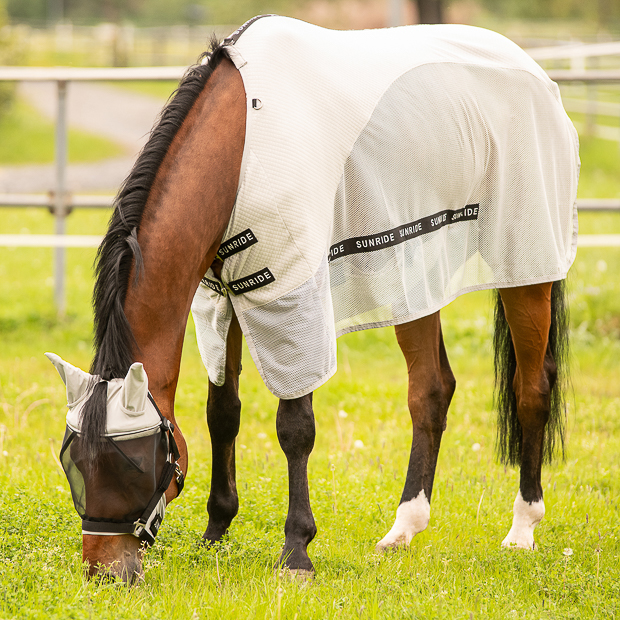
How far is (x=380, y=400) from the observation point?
5.79 m

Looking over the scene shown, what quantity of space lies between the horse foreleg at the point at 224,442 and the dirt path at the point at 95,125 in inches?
290

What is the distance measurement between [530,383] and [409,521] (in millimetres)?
962

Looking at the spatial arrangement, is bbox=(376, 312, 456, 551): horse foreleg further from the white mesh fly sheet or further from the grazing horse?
the white mesh fly sheet

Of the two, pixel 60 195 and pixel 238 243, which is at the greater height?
pixel 238 243

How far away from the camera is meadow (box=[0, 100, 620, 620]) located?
2.80m

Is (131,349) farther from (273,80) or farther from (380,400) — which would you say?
(380,400)

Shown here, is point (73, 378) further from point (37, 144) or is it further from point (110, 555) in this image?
point (37, 144)

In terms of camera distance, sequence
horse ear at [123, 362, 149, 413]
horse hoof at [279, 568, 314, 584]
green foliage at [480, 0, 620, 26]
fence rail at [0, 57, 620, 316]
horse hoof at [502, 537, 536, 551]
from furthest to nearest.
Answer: green foliage at [480, 0, 620, 26], fence rail at [0, 57, 620, 316], horse hoof at [502, 537, 536, 551], horse hoof at [279, 568, 314, 584], horse ear at [123, 362, 149, 413]

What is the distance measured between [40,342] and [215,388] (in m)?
3.93

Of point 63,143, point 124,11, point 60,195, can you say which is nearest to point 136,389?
point 60,195

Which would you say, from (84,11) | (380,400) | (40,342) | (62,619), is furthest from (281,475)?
(84,11)

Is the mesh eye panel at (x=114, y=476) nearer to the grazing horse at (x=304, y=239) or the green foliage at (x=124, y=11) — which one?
the grazing horse at (x=304, y=239)

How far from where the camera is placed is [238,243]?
2893 mm

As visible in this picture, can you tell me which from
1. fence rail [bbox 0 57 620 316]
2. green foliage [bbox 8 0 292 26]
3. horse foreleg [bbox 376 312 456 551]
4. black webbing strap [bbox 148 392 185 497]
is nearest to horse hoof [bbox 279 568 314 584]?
black webbing strap [bbox 148 392 185 497]
